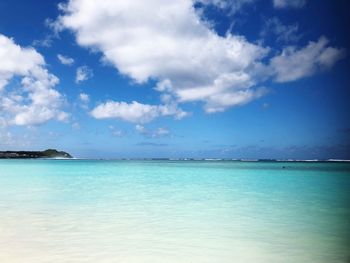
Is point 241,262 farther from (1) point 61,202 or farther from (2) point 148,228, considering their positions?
(1) point 61,202

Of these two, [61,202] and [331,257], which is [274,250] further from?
[61,202]

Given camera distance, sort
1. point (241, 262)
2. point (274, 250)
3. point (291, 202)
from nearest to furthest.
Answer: point (241, 262)
point (274, 250)
point (291, 202)

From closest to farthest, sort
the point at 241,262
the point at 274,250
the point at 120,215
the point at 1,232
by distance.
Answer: the point at 241,262
the point at 274,250
the point at 1,232
the point at 120,215

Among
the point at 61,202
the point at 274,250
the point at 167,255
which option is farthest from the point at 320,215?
the point at 61,202

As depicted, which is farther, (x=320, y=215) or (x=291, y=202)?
(x=291, y=202)

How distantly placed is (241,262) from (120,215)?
4.97m

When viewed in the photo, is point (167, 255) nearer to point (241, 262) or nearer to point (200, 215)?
point (241, 262)

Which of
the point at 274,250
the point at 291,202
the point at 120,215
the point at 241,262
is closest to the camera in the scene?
the point at 241,262

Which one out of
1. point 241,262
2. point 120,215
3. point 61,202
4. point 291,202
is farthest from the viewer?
point 291,202

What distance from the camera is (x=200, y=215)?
10.4m

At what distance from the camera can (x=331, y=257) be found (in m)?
6.34

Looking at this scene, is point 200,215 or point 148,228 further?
point 200,215

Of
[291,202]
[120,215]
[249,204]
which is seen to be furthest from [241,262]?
[291,202]

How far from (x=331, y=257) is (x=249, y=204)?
658cm
